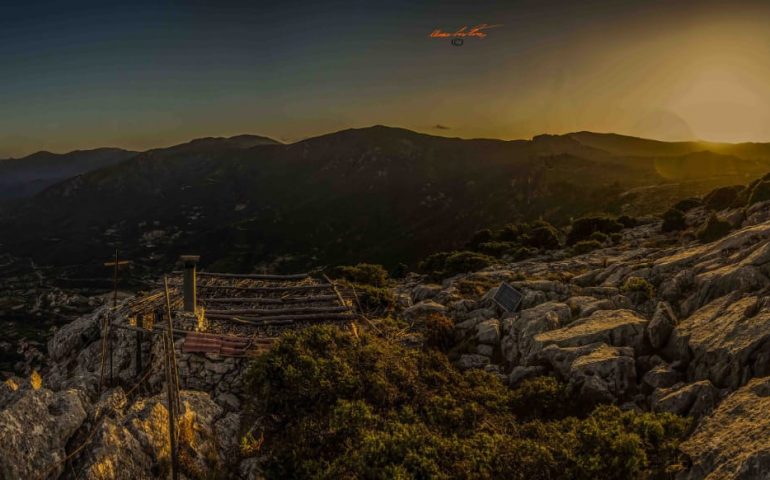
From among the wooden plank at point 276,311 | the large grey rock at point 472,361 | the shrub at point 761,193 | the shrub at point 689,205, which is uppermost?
the shrub at point 761,193

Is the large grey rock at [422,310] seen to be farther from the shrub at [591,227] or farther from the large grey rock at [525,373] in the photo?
the shrub at [591,227]

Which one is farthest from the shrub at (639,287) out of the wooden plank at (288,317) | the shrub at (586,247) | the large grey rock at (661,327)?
the shrub at (586,247)

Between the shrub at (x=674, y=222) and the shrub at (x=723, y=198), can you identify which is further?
the shrub at (x=723, y=198)

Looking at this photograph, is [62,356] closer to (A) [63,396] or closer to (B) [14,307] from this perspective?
(A) [63,396]

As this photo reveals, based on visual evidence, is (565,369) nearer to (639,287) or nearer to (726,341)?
(726,341)

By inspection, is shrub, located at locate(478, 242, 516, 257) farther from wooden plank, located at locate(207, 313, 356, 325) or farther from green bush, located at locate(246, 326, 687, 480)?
green bush, located at locate(246, 326, 687, 480)

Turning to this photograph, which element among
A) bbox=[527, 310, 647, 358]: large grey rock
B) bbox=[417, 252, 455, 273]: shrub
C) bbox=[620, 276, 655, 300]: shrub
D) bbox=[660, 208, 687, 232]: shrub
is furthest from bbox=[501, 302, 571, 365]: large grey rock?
bbox=[660, 208, 687, 232]: shrub
